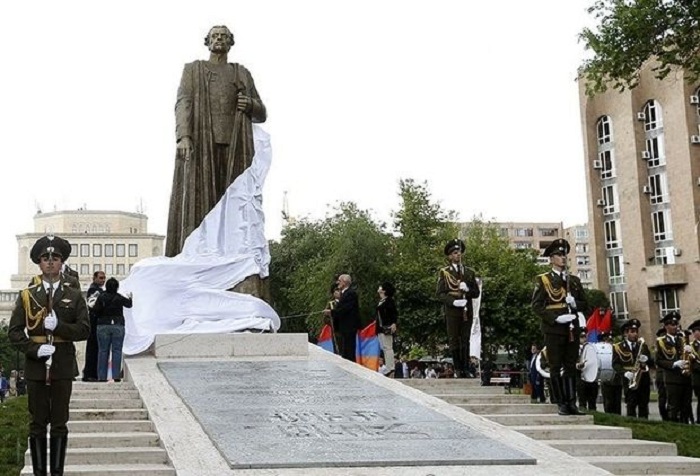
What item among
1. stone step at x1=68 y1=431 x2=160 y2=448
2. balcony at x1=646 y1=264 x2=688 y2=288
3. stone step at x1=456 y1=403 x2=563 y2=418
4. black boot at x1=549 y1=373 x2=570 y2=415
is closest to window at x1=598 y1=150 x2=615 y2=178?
balcony at x1=646 y1=264 x2=688 y2=288

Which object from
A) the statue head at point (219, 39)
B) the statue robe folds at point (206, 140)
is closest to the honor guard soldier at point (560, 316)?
the statue robe folds at point (206, 140)

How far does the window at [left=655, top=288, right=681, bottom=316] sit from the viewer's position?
56031 millimetres

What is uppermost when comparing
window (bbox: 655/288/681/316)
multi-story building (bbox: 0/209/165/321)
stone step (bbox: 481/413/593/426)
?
multi-story building (bbox: 0/209/165/321)

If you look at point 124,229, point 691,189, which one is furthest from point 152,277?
point 124,229

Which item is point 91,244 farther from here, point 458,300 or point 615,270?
point 458,300

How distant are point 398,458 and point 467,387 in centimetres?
631

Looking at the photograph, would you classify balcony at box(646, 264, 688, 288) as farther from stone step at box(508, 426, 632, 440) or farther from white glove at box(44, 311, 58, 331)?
white glove at box(44, 311, 58, 331)

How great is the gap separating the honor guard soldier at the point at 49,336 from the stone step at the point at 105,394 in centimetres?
299

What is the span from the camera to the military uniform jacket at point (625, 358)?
18.7 m

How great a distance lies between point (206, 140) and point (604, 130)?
4883 centimetres

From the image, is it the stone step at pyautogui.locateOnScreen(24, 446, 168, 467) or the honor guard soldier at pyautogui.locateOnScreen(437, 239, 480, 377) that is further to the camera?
the honor guard soldier at pyautogui.locateOnScreen(437, 239, 480, 377)

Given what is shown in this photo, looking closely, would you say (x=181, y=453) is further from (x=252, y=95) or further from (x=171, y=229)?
(x=252, y=95)

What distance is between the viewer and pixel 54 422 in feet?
27.0

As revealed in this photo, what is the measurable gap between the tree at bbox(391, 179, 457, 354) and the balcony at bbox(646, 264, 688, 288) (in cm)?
1280
